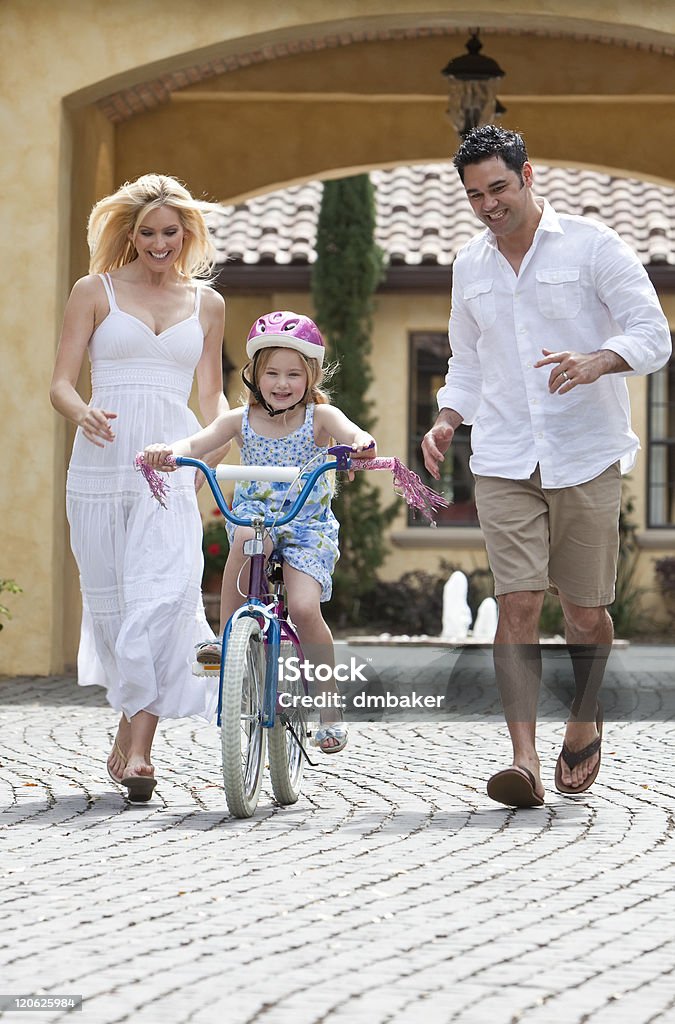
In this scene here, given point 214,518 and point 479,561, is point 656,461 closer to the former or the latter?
point 479,561

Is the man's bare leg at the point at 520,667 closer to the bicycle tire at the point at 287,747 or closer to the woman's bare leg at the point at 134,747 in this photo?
the bicycle tire at the point at 287,747

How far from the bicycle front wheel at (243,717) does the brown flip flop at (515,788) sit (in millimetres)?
780

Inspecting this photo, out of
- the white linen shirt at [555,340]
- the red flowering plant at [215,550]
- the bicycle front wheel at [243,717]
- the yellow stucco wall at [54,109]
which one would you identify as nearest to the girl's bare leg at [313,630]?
the bicycle front wheel at [243,717]

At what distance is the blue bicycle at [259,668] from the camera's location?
17.7 feet

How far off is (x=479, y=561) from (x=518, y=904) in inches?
616

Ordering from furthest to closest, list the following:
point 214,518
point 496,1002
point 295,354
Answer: point 214,518 → point 295,354 → point 496,1002

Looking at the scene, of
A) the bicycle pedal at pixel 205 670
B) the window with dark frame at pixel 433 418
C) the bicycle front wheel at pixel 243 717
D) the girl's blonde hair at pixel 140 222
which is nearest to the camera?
the bicycle front wheel at pixel 243 717

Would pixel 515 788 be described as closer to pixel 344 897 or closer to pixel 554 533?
pixel 554 533

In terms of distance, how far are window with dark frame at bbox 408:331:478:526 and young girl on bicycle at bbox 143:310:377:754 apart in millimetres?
14476

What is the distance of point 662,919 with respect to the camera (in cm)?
425

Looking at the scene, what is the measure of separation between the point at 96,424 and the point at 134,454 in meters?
0.31

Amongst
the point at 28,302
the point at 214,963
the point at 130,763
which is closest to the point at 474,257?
the point at 130,763

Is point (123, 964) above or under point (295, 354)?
under

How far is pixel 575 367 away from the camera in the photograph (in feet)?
18.8
